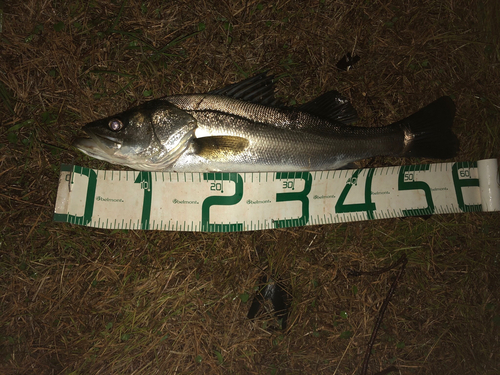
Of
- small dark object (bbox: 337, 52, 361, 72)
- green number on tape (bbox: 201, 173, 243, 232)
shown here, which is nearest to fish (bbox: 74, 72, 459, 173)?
green number on tape (bbox: 201, 173, 243, 232)

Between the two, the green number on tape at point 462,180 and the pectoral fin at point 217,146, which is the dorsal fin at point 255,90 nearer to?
the pectoral fin at point 217,146

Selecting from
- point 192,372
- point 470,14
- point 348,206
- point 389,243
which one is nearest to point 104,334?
point 192,372

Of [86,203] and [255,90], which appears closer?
[86,203]

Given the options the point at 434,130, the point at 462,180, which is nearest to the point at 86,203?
the point at 434,130

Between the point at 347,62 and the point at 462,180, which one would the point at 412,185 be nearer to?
the point at 462,180

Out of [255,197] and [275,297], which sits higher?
[255,197]

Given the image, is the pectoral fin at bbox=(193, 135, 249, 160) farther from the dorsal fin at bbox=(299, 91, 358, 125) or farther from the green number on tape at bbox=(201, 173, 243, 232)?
the dorsal fin at bbox=(299, 91, 358, 125)

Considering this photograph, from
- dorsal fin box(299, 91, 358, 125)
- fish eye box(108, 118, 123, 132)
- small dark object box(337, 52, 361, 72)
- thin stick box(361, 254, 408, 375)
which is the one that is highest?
small dark object box(337, 52, 361, 72)
